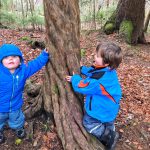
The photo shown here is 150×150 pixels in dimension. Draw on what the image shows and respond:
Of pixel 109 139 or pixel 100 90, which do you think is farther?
pixel 109 139

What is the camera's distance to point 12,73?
3943 millimetres

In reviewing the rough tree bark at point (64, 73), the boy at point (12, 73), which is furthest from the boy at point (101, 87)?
the boy at point (12, 73)

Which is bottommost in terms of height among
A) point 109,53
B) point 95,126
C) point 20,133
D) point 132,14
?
point 20,133

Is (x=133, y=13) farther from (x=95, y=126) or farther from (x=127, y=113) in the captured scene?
(x=95, y=126)

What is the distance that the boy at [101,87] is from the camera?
3691mm

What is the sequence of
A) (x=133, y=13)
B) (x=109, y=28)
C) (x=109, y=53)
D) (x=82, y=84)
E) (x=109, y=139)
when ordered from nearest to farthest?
(x=109, y=53), (x=82, y=84), (x=109, y=139), (x=133, y=13), (x=109, y=28)

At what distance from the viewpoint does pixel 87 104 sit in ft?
13.0

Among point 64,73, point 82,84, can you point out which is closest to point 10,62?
point 64,73

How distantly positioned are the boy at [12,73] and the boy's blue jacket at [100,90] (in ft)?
2.07

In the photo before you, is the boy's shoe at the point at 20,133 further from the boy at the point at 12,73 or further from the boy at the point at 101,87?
the boy at the point at 101,87

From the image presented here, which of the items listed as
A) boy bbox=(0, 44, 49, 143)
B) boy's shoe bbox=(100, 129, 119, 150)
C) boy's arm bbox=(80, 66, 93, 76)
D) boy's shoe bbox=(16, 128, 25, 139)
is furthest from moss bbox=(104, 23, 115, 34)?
boy's shoe bbox=(16, 128, 25, 139)

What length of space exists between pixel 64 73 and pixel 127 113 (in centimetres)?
220

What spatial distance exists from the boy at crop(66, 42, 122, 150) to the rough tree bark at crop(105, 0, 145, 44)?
7886 millimetres

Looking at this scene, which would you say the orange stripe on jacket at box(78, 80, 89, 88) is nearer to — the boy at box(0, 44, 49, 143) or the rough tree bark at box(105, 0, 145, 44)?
the boy at box(0, 44, 49, 143)
